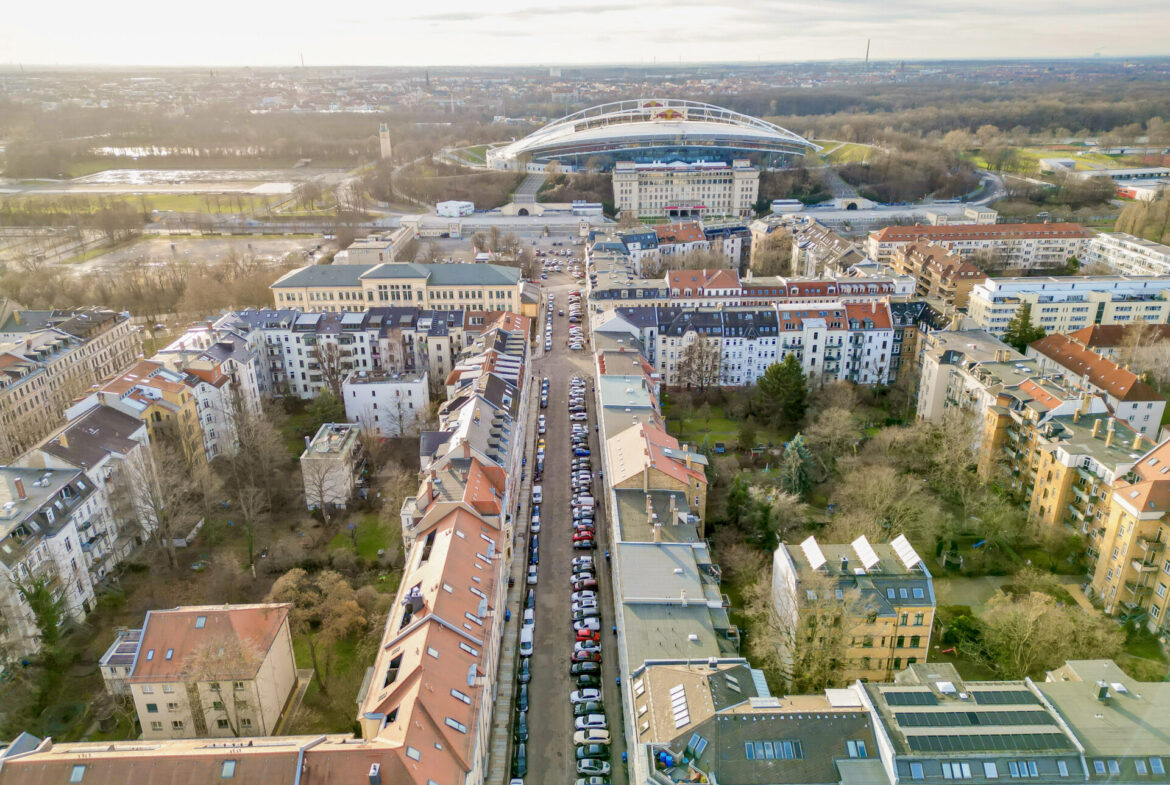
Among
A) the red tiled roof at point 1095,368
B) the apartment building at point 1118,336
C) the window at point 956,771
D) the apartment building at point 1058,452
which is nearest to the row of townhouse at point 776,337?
the red tiled roof at point 1095,368

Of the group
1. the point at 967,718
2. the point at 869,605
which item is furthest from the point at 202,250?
the point at 967,718

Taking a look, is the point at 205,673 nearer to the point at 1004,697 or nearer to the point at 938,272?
the point at 1004,697

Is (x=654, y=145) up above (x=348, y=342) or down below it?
above

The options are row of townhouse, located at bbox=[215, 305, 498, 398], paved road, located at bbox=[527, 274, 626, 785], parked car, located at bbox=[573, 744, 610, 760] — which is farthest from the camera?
row of townhouse, located at bbox=[215, 305, 498, 398]

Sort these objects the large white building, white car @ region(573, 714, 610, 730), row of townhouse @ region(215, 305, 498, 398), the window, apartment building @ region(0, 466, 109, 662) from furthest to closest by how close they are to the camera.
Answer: the large white building
row of townhouse @ region(215, 305, 498, 398)
apartment building @ region(0, 466, 109, 662)
white car @ region(573, 714, 610, 730)
the window

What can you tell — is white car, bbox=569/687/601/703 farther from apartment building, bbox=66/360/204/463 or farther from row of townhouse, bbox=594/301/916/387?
row of townhouse, bbox=594/301/916/387

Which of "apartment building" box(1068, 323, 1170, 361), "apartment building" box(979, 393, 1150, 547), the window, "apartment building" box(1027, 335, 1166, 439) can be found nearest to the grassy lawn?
the window

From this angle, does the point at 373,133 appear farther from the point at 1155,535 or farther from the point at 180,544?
A: the point at 1155,535

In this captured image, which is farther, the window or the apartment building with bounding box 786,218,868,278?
the apartment building with bounding box 786,218,868,278

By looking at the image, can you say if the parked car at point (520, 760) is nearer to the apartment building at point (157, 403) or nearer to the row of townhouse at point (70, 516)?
the row of townhouse at point (70, 516)
